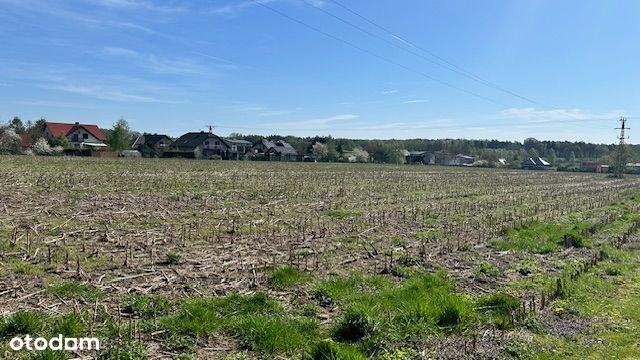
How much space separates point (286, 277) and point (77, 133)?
106 m

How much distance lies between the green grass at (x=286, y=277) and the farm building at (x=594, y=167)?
125 meters

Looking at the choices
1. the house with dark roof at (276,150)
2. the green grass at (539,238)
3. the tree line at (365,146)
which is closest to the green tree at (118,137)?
the tree line at (365,146)

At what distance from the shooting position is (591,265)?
38.2ft

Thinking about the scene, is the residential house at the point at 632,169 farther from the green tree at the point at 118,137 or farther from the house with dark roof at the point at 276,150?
the green tree at the point at 118,137

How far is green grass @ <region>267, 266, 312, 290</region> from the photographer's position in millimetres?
8898

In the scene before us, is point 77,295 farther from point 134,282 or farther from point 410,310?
point 410,310

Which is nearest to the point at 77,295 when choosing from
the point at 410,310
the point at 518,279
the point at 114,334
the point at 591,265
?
the point at 114,334

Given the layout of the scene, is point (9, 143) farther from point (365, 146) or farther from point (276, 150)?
point (365, 146)

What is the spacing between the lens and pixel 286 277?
9164 millimetres

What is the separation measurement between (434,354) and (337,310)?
2051mm

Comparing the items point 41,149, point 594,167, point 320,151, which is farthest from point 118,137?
point 594,167

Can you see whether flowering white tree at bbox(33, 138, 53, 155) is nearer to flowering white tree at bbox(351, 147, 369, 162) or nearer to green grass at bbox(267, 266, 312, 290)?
flowering white tree at bbox(351, 147, 369, 162)

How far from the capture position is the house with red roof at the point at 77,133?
322 ft

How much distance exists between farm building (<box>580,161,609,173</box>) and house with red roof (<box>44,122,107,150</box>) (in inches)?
4633
